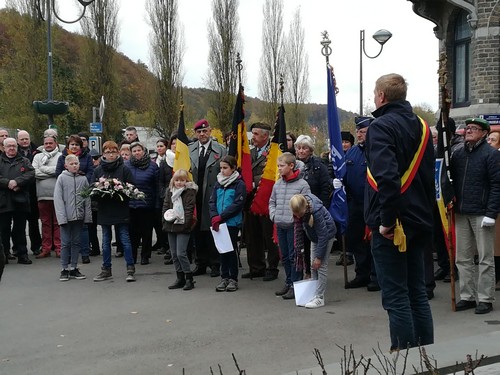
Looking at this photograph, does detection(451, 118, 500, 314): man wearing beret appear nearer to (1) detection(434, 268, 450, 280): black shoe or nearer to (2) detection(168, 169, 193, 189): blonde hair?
(1) detection(434, 268, 450, 280): black shoe

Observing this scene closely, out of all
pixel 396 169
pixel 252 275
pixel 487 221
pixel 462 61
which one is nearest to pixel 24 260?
pixel 252 275

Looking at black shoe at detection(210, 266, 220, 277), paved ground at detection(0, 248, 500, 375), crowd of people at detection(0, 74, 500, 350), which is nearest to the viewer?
crowd of people at detection(0, 74, 500, 350)

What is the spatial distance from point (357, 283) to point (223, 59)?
38355 mm

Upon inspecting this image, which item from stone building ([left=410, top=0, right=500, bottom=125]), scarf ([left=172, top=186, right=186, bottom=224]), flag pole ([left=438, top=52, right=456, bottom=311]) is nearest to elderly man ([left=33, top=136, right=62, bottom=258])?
scarf ([left=172, top=186, right=186, bottom=224])

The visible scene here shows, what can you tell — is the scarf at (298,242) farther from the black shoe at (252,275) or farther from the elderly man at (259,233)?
the black shoe at (252,275)

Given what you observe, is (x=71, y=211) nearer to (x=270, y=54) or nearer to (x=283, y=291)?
(x=283, y=291)

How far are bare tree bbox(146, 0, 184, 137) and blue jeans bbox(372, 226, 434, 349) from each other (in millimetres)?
40912

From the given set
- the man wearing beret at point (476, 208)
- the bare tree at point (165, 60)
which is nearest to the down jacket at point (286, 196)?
the man wearing beret at point (476, 208)

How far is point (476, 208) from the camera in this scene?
24.9 feet

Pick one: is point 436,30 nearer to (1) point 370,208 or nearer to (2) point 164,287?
(2) point 164,287

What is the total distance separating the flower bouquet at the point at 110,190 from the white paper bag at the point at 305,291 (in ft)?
10.4

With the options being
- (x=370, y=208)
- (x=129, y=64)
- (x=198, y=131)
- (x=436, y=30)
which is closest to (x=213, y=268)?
(x=198, y=131)

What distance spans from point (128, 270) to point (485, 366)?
6.46 meters

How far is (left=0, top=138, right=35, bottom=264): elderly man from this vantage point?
38.8 ft
